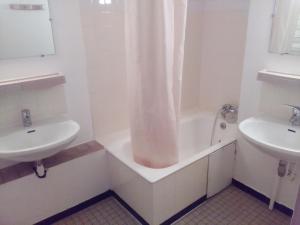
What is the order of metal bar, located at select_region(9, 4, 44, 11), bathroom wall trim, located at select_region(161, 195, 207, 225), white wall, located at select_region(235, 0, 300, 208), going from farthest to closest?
bathroom wall trim, located at select_region(161, 195, 207, 225) → white wall, located at select_region(235, 0, 300, 208) → metal bar, located at select_region(9, 4, 44, 11)

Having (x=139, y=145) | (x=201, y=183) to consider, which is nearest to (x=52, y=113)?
(x=139, y=145)

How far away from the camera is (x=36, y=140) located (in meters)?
1.77

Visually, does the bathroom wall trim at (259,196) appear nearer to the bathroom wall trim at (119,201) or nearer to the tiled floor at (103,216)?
the bathroom wall trim at (119,201)

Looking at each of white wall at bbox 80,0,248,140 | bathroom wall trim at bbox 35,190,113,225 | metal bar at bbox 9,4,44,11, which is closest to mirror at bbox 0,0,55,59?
metal bar at bbox 9,4,44,11

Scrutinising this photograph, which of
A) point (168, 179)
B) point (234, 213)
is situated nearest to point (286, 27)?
point (168, 179)

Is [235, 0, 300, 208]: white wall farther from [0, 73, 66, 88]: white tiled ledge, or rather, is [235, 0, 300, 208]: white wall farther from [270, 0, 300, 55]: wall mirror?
[0, 73, 66, 88]: white tiled ledge

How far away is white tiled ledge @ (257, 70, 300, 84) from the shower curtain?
62 cm

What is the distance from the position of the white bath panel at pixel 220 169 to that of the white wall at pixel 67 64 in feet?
3.68

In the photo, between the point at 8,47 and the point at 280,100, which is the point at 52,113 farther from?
the point at 280,100

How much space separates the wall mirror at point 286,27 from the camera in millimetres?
1681

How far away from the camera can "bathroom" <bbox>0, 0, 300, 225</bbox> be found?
1612 mm

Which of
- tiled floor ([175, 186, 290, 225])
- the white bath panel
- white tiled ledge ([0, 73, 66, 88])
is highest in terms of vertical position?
white tiled ledge ([0, 73, 66, 88])

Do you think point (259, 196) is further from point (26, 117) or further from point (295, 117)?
point (26, 117)

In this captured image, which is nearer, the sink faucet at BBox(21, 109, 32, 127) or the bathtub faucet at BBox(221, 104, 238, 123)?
the sink faucet at BBox(21, 109, 32, 127)
